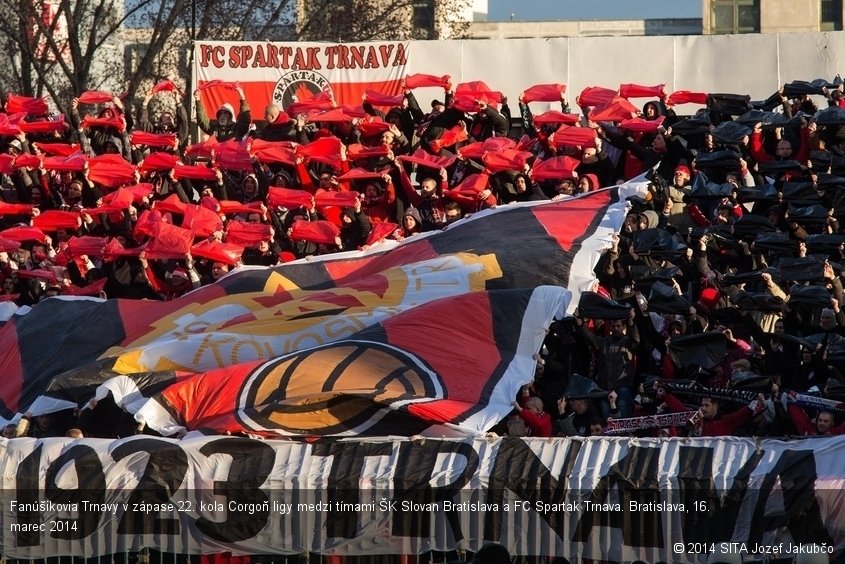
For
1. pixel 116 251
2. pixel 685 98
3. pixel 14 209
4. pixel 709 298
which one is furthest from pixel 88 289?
pixel 685 98

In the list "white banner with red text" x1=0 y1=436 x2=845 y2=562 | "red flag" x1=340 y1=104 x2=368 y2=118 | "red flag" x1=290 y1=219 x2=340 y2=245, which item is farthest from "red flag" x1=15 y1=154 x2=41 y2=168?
"white banner with red text" x1=0 y1=436 x2=845 y2=562

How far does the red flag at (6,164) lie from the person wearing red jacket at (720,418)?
968 centimetres

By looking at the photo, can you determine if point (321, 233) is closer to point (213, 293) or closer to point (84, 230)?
point (213, 293)

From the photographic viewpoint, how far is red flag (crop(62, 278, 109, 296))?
52.2 ft

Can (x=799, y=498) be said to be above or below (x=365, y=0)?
below

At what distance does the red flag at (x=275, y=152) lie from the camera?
55.7ft

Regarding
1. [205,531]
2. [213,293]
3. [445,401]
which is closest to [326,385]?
[445,401]

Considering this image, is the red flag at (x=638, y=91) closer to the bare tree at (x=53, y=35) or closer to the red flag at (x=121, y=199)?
the red flag at (x=121, y=199)

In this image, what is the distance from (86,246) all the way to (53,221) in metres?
0.94

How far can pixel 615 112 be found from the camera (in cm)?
1659

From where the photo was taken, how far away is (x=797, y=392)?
1123cm

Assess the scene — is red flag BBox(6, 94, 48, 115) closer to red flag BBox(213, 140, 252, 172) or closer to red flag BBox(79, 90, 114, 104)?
red flag BBox(79, 90, 114, 104)

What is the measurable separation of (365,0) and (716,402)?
2107 centimetres

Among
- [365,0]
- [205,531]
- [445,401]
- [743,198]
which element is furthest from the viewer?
[365,0]
